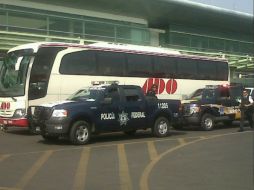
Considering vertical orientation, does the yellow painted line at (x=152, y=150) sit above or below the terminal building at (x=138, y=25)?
below

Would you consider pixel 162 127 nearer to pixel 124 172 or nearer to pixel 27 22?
pixel 124 172

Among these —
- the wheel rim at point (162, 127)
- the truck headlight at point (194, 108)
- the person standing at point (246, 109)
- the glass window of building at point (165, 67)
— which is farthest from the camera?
the glass window of building at point (165, 67)

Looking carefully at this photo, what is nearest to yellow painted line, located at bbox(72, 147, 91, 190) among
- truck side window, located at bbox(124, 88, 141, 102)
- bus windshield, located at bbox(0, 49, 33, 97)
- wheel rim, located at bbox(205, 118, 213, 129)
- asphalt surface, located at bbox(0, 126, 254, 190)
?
asphalt surface, located at bbox(0, 126, 254, 190)

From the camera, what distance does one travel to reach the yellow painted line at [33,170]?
905cm

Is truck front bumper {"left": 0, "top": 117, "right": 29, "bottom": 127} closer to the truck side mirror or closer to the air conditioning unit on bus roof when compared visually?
the truck side mirror

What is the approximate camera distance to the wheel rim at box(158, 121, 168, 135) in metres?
17.9

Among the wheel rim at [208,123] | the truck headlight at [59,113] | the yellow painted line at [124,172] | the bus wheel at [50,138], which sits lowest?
the yellow painted line at [124,172]

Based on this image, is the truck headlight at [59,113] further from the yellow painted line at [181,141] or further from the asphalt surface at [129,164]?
the yellow painted line at [181,141]

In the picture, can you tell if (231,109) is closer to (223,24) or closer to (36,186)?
(36,186)

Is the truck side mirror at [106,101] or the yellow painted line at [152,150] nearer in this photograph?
the yellow painted line at [152,150]

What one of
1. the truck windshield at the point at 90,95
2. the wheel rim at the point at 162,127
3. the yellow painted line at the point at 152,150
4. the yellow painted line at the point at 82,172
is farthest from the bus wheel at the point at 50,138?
the wheel rim at the point at 162,127

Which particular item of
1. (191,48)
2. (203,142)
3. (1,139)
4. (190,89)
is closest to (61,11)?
(190,89)

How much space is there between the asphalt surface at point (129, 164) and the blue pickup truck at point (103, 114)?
1.57 feet

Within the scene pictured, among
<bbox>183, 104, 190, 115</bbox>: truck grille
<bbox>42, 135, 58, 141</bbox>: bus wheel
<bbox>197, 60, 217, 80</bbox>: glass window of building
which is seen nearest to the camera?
<bbox>42, 135, 58, 141</bbox>: bus wheel
